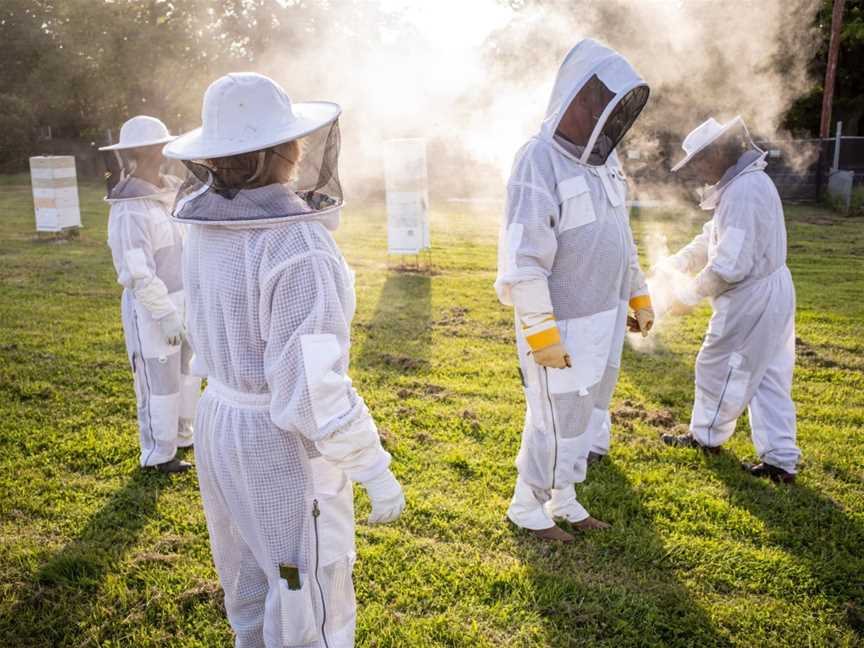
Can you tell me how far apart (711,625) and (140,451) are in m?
3.64

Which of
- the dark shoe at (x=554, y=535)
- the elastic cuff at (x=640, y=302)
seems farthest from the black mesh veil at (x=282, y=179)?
the dark shoe at (x=554, y=535)

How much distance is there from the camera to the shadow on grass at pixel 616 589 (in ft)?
9.77

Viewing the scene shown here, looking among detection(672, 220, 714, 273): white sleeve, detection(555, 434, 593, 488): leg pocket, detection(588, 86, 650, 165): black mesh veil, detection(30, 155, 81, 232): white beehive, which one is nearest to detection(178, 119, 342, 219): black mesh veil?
detection(588, 86, 650, 165): black mesh veil

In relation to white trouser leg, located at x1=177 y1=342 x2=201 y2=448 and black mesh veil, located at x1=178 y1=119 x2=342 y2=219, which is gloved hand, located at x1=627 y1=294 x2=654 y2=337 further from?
white trouser leg, located at x1=177 y1=342 x2=201 y2=448

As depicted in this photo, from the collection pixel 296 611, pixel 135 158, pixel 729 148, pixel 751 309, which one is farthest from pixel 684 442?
pixel 135 158

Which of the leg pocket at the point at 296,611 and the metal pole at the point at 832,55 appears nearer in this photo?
the leg pocket at the point at 296,611

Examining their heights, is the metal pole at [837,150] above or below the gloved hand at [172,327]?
above

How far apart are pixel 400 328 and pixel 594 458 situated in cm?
354

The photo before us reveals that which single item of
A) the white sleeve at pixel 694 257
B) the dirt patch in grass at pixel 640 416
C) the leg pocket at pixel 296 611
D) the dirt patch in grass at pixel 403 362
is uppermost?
the white sleeve at pixel 694 257

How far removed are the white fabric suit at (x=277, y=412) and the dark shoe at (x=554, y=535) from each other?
1657 millimetres

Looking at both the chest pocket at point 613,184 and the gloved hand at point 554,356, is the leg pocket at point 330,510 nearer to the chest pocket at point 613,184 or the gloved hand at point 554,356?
the gloved hand at point 554,356

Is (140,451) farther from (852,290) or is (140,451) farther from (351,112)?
(351,112)

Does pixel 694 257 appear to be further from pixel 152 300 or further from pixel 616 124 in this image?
pixel 152 300

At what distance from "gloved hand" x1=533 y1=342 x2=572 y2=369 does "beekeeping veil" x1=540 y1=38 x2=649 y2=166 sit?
89 cm
